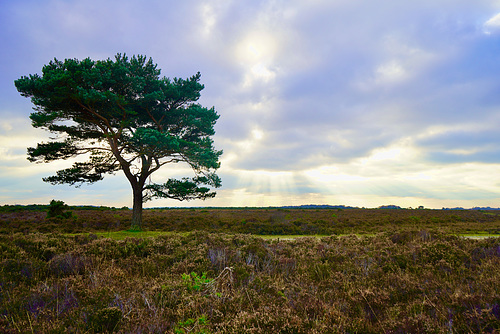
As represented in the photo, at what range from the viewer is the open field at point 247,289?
3.71 meters

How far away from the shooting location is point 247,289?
507 cm

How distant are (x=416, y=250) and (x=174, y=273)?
7108mm

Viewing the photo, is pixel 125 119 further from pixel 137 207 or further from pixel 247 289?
pixel 247 289

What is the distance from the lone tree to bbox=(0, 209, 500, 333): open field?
10674 millimetres

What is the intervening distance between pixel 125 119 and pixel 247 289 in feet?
59.0

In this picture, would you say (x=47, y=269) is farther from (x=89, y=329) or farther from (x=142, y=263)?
(x=89, y=329)

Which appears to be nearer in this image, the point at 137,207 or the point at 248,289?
the point at 248,289

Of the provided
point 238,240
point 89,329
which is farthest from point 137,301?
point 238,240

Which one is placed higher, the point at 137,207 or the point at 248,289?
the point at 137,207

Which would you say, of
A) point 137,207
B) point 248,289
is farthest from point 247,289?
point 137,207

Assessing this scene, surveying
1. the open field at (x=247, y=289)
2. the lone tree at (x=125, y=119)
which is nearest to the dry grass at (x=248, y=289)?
the open field at (x=247, y=289)

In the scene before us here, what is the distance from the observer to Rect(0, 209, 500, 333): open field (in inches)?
146

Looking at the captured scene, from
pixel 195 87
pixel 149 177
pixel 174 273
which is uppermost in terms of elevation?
pixel 195 87

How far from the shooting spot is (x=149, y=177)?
67.1 ft
